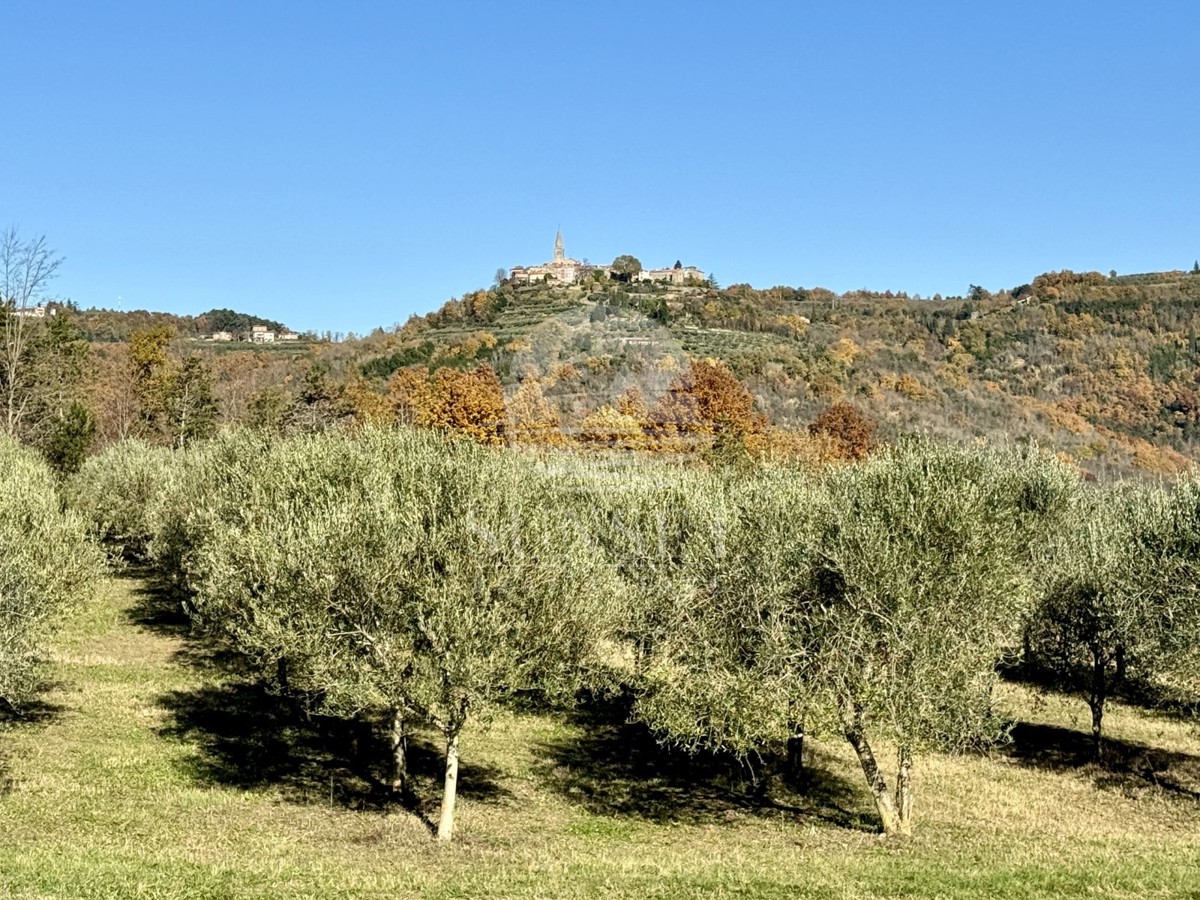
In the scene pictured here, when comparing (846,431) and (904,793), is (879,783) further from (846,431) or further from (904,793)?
(846,431)

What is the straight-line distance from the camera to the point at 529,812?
27984mm

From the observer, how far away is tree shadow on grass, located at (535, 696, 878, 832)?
94.6ft

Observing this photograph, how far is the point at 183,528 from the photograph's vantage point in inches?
1922

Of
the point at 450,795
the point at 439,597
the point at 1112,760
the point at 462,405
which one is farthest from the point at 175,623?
the point at 1112,760

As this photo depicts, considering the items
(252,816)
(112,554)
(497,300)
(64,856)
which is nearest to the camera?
(64,856)

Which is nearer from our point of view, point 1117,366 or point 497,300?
point 1117,366

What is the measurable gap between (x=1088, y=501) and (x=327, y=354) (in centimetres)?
11820

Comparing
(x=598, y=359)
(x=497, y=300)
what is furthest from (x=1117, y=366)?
(x=497, y=300)

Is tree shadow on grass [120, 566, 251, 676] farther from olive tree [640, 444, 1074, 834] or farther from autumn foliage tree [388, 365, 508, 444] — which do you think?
autumn foliage tree [388, 365, 508, 444]

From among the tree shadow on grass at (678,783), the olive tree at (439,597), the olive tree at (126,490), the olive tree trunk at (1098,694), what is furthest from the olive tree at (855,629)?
the olive tree at (126,490)

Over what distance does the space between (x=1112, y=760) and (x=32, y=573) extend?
3542 centimetres

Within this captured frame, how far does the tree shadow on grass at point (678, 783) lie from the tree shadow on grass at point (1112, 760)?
807 cm

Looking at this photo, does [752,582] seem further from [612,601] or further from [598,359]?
[598,359]

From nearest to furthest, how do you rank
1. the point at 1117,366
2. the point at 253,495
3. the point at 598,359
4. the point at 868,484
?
the point at 868,484 → the point at 253,495 → the point at 598,359 → the point at 1117,366
